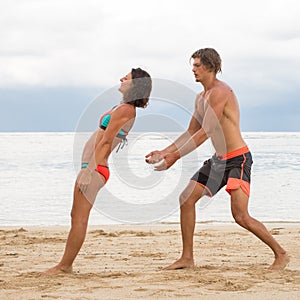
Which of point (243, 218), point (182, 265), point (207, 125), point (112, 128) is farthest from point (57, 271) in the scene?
point (207, 125)

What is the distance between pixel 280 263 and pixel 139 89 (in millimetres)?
2122

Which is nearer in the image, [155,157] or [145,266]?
[155,157]

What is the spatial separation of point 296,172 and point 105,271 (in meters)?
19.3

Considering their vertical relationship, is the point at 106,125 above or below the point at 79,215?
above

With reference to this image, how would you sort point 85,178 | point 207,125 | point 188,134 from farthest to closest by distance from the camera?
1. point 188,134
2. point 207,125
3. point 85,178

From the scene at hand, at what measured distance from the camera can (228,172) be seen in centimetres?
612

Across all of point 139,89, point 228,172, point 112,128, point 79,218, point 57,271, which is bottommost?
point 57,271

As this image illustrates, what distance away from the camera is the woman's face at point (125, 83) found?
19.1 feet

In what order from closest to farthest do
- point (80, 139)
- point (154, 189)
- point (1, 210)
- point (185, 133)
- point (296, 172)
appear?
point (185, 133) → point (80, 139) → point (1, 210) → point (154, 189) → point (296, 172)

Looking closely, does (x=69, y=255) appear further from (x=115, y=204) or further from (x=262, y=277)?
(x=115, y=204)

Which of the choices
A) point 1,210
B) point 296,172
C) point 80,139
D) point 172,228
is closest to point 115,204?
point 1,210

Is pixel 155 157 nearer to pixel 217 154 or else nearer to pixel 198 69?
pixel 217 154

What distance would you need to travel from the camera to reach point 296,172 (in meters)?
24.7

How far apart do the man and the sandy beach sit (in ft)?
1.54
